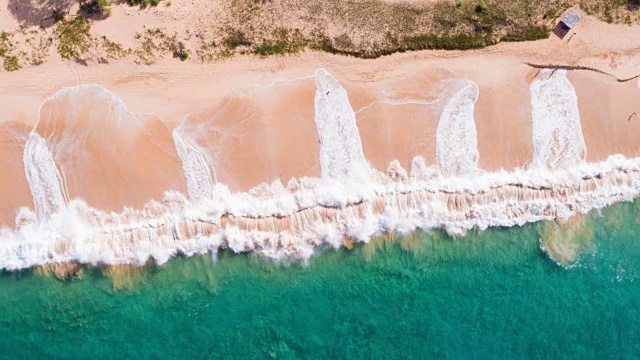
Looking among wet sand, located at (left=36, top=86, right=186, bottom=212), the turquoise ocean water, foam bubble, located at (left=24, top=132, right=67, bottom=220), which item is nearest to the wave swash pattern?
foam bubble, located at (left=24, top=132, right=67, bottom=220)

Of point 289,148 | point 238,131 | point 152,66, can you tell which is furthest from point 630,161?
point 152,66

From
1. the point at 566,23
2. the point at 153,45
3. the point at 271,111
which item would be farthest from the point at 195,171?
the point at 566,23

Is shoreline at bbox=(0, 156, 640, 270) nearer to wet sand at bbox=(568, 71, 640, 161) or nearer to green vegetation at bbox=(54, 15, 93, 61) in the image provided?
wet sand at bbox=(568, 71, 640, 161)

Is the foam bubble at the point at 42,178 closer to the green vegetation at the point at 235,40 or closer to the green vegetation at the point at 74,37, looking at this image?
the green vegetation at the point at 74,37

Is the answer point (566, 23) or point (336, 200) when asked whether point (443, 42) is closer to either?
point (566, 23)

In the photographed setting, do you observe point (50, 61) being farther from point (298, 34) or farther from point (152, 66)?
point (298, 34)

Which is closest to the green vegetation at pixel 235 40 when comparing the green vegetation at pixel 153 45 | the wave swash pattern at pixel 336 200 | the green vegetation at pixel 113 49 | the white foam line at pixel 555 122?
the green vegetation at pixel 153 45
